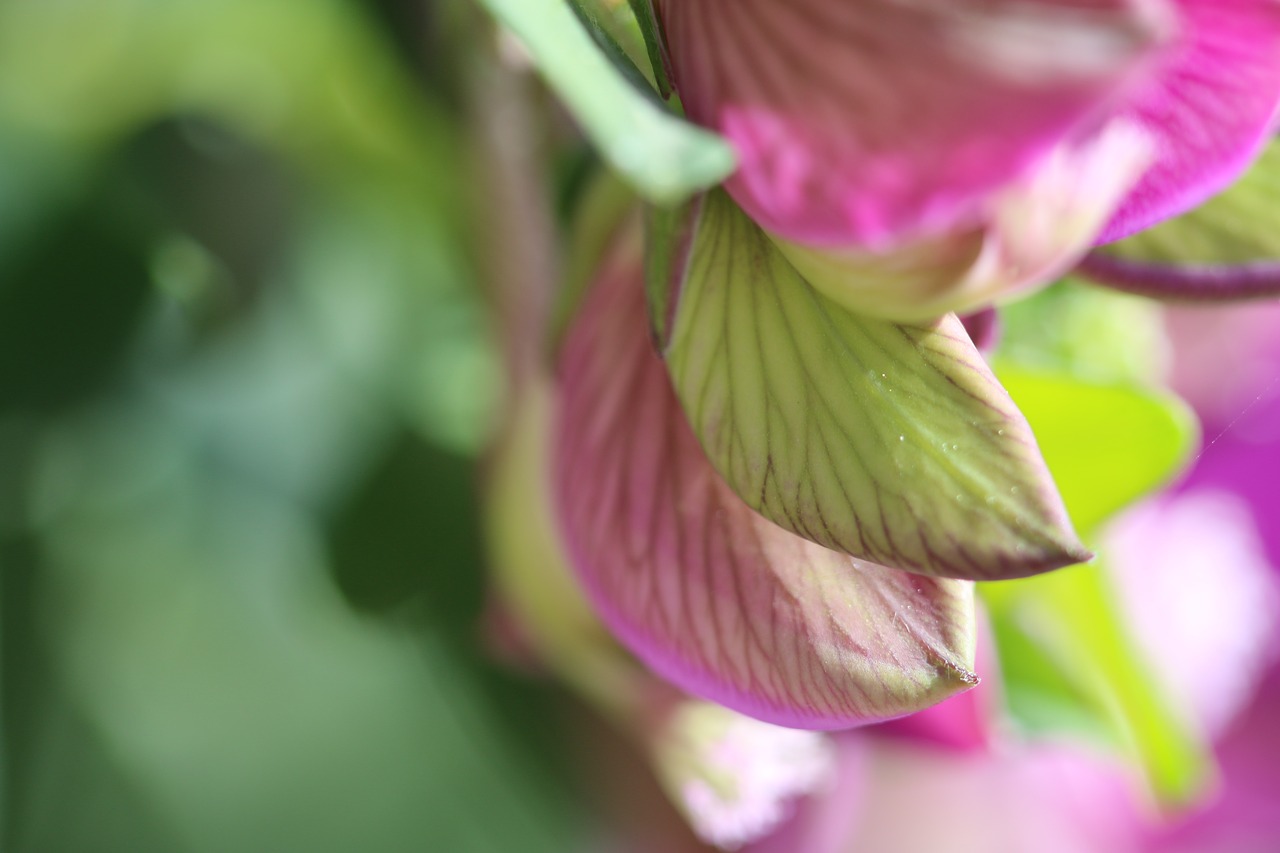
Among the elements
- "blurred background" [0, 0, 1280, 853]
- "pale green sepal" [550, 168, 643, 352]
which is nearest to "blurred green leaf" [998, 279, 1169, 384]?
"blurred background" [0, 0, 1280, 853]

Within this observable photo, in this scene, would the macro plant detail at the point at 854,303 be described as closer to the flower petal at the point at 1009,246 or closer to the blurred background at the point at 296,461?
the flower petal at the point at 1009,246

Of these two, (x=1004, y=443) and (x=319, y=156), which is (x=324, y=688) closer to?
(x=319, y=156)

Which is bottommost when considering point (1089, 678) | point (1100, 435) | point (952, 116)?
point (1089, 678)

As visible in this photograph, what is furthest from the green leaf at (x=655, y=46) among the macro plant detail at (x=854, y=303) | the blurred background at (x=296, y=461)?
the blurred background at (x=296, y=461)

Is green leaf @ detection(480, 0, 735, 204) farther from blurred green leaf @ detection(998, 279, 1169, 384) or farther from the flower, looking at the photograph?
blurred green leaf @ detection(998, 279, 1169, 384)

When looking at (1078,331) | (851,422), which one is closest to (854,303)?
(851,422)

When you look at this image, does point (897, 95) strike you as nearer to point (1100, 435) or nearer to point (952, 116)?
point (952, 116)

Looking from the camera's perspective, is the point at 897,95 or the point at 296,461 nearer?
the point at 897,95

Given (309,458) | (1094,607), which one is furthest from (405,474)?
(1094,607)
